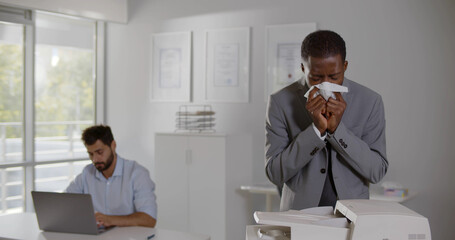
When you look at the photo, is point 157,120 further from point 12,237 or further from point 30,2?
point 12,237

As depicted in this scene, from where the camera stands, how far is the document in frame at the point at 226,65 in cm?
511

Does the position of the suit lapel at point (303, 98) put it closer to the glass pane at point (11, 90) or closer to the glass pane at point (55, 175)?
the glass pane at point (11, 90)

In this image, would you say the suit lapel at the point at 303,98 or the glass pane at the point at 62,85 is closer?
the suit lapel at the point at 303,98

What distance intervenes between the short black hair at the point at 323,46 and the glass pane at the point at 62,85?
4.07 metres

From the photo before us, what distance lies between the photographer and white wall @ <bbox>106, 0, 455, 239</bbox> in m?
4.13

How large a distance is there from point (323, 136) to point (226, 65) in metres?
3.28

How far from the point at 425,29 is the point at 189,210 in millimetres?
2489

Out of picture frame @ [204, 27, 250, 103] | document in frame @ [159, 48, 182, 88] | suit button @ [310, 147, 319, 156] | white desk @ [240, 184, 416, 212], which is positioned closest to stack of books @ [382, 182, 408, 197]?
white desk @ [240, 184, 416, 212]

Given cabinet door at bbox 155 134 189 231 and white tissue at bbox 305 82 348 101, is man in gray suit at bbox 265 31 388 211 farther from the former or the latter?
cabinet door at bbox 155 134 189 231

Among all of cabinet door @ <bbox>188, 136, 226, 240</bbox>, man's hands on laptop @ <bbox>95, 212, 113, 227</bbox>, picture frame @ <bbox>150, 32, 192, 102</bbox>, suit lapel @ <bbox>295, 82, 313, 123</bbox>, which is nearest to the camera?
suit lapel @ <bbox>295, 82, 313, 123</bbox>

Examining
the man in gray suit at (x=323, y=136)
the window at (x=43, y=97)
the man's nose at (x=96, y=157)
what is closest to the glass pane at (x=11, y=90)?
the window at (x=43, y=97)

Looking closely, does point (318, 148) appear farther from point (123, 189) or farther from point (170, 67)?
point (170, 67)

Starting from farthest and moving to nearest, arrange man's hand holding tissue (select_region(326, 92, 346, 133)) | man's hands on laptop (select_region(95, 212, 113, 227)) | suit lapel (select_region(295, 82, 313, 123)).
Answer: man's hands on laptop (select_region(95, 212, 113, 227)) → suit lapel (select_region(295, 82, 313, 123)) → man's hand holding tissue (select_region(326, 92, 346, 133))

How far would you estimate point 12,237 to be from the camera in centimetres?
284
